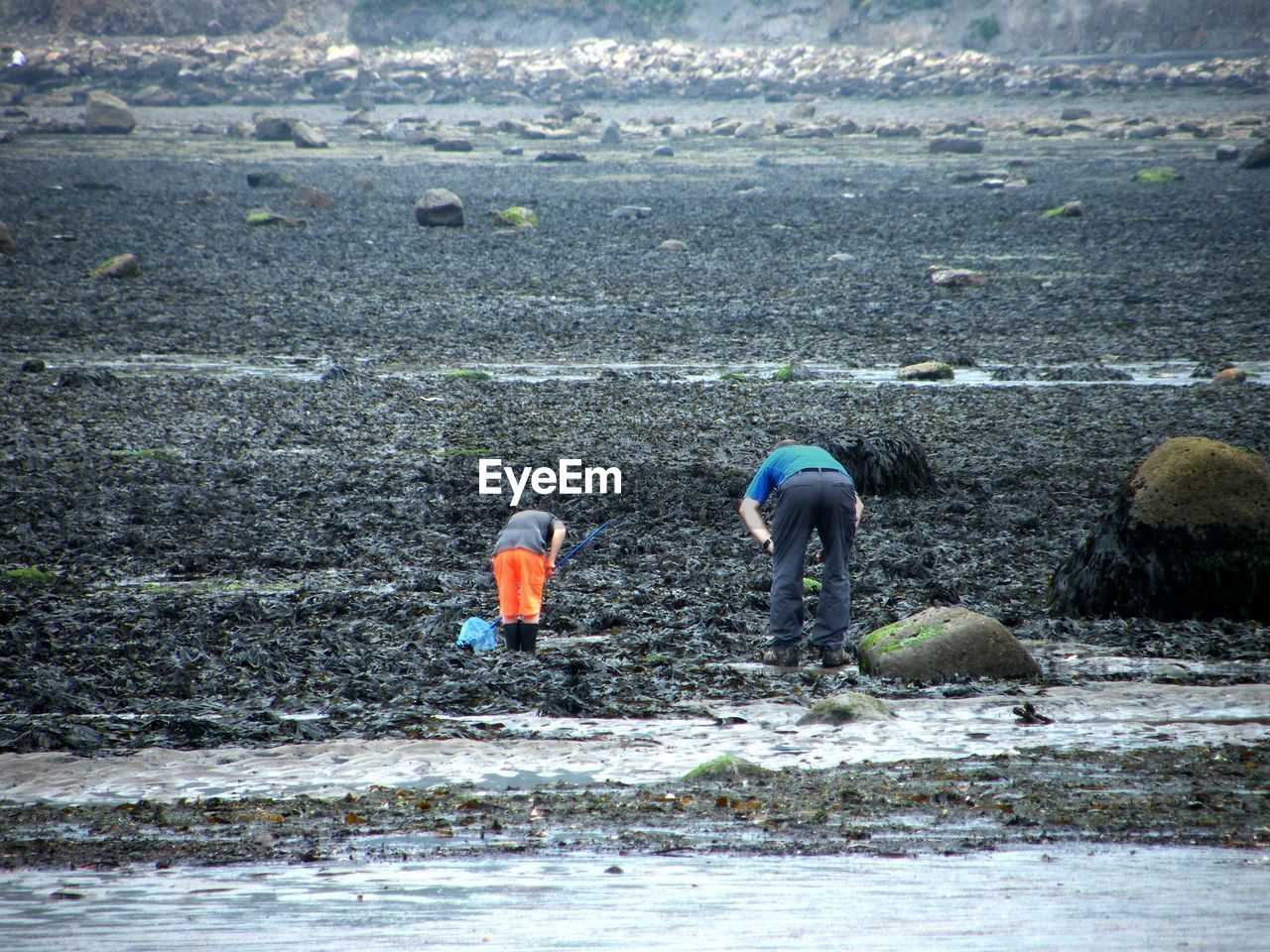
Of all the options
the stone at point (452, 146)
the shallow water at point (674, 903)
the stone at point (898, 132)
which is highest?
the stone at point (898, 132)

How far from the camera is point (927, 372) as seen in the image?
18141 mm

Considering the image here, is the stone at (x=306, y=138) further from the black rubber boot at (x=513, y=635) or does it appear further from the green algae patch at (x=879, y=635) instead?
the green algae patch at (x=879, y=635)

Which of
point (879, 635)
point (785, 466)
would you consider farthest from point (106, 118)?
point (879, 635)

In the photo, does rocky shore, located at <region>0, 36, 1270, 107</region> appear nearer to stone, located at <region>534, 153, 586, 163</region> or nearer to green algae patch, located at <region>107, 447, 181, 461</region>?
stone, located at <region>534, 153, 586, 163</region>

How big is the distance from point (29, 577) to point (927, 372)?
11178 mm

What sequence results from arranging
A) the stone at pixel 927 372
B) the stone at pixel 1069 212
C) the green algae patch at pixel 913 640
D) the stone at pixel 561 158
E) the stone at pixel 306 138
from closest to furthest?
the green algae patch at pixel 913 640 → the stone at pixel 927 372 → the stone at pixel 1069 212 → the stone at pixel 561 158 → the stone at pixel 306 138

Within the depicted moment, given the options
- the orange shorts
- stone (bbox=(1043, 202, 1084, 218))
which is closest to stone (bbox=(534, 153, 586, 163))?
stone (bbox=(1043, 202, 1084, 218))

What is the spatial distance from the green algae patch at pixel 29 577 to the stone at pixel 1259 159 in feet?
131

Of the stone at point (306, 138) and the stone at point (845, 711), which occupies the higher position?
the stone at point (306, 138)

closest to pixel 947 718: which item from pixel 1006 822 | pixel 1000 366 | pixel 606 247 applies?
pixel 1006 822

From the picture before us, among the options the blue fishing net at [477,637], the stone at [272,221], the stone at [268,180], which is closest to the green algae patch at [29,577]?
the blue fishing net at [477,637]

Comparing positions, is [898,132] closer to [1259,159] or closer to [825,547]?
[1259,159]

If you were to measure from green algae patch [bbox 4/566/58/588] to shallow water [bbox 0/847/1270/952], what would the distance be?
507 cm

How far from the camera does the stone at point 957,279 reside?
81.9ft
